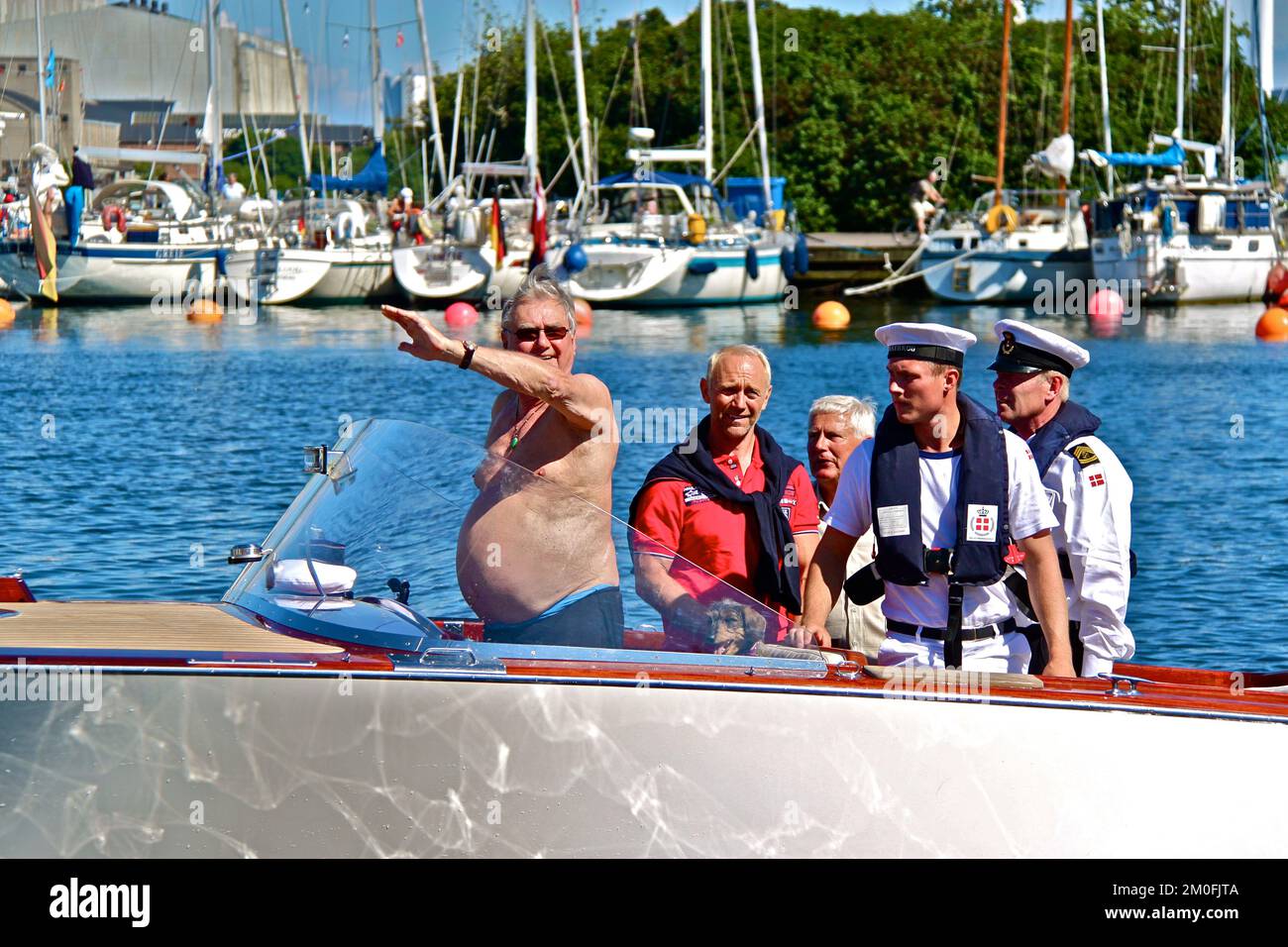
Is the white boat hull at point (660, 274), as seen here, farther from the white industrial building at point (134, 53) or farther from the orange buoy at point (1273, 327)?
the white industrial building at point (134, 53)

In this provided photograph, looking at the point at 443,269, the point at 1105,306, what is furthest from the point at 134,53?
the point at 1105,306

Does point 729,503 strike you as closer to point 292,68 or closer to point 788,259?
point 788,259

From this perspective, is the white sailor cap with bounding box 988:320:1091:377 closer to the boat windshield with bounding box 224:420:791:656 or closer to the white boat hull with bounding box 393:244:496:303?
the boat windshield with bounding box 224:420:791:656

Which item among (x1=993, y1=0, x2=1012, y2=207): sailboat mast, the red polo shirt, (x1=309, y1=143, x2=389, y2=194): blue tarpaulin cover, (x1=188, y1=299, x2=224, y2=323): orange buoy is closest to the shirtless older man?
the red polo shirt

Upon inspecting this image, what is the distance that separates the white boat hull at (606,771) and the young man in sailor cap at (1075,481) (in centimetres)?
59

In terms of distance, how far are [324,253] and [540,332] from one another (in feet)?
105

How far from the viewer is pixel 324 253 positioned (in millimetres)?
35562

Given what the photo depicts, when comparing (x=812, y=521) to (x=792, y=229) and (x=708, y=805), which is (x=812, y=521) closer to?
(x=708, y=805)

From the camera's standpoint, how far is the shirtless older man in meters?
4.14

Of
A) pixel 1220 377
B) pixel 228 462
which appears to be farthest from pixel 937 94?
pixel 228 462

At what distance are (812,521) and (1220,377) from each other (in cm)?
1943

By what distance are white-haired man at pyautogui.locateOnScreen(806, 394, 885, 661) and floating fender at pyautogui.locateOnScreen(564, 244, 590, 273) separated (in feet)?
92.2

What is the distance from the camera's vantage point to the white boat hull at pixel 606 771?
12.9 feet

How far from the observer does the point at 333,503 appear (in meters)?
4.45
